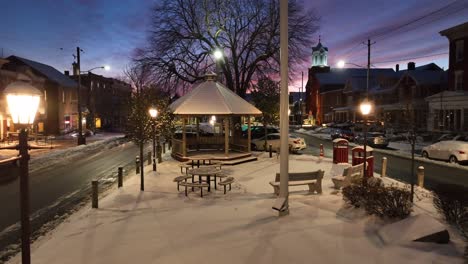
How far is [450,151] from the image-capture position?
69.5 feet

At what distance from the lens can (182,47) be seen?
3006 cm

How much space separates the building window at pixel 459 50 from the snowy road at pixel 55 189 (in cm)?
3306

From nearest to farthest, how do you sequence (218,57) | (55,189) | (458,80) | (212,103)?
(55,189), (212,103), (218,57), (458,80)

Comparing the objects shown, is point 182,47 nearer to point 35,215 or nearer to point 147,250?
point 35,215

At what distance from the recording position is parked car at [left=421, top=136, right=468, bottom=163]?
67.2 ft

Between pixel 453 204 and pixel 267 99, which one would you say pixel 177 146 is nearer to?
pixel 267 99

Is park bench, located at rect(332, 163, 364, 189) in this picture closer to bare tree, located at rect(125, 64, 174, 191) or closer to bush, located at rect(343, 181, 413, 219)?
bush, located at rect(343, 181, 413, 219)

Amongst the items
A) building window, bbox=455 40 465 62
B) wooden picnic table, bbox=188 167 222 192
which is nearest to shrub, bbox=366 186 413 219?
wooden picnic table, bbox=188 167 222 192

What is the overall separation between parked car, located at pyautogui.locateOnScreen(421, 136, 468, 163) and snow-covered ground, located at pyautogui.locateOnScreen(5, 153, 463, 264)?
10730 mm

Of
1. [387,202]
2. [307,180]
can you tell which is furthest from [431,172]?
[387,202]

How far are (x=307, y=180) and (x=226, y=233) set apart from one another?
4552 mm

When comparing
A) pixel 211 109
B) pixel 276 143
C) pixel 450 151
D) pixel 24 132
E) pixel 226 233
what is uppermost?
pixel 211 109

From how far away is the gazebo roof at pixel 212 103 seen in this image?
66.2 ft

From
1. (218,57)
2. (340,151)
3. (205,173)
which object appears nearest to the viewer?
(205,173)
